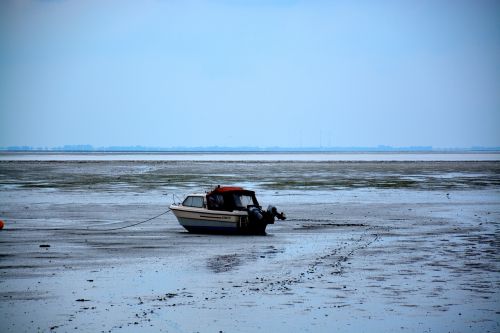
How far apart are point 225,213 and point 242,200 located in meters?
1.71

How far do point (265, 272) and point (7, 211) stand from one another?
24744 mm

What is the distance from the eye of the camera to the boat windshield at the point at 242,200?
34938mm

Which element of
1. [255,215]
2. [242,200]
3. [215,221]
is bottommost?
[215,221]

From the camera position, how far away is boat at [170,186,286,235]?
33719mm

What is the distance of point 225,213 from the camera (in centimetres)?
3378

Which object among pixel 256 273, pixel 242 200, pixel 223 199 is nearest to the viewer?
pixel 256 273

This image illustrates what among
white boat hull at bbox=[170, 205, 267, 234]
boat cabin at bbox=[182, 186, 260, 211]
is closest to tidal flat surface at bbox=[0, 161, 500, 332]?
white boat hull at bbox=[170, 205, 267, 234]

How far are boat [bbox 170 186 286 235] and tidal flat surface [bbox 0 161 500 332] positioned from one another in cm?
78

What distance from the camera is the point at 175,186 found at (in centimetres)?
6912

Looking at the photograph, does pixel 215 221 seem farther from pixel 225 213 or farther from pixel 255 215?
pixel 255 215

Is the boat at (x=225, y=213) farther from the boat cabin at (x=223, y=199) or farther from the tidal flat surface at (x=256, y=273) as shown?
the tidal flat surface at (x=256, y=273)

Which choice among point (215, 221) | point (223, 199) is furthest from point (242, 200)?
point (215, 221)

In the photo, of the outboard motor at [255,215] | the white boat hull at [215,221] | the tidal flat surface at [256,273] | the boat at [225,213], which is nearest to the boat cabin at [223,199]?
the boat at [225,213]

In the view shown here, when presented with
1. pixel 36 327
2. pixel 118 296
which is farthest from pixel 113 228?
pixel 36 327
